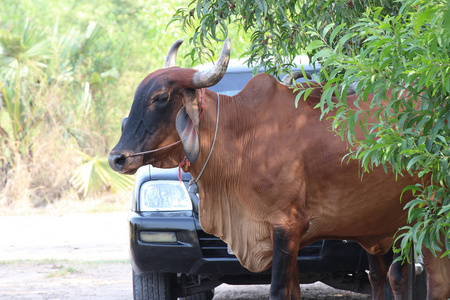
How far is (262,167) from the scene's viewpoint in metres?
3.87

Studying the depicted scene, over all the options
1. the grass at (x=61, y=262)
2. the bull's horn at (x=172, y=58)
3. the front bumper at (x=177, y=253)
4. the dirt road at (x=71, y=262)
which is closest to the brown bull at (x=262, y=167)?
the bull's horn at (x=172, y=58)

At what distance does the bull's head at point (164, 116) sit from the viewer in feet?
12.2

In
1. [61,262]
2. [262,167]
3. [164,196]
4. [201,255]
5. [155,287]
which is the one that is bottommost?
[61,262]

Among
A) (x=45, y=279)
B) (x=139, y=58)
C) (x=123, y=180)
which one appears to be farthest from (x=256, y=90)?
(x=139, y=58)

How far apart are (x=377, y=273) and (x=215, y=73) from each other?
1816mm

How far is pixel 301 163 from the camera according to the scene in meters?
3.87

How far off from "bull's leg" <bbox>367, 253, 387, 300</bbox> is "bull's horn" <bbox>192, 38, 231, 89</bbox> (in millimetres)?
1682

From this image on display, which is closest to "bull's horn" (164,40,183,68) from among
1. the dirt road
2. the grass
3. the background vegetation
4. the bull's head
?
the bull's head

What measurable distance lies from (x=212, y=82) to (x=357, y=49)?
92cm

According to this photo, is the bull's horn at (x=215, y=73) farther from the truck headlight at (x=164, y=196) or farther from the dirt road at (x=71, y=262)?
the dirt road at (x=71, y=262)

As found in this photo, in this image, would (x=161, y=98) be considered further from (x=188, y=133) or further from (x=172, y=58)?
(x=172, y=58)

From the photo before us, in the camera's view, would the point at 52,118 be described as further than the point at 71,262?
Yes

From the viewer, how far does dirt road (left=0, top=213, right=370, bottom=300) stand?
21.1 feet

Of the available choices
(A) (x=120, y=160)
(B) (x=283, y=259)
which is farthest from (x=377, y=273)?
(A) (x=120, y=160)
